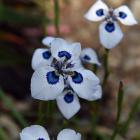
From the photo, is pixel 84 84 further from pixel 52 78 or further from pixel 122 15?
pixel 122 15

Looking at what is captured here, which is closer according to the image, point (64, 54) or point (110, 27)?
point (64, 54)

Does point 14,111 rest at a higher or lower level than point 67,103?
lower

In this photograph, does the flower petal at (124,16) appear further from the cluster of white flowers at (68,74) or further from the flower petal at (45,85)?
the flower petal at (45,85)

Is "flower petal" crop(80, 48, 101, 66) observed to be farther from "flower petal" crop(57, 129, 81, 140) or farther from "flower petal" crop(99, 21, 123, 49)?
"flower petal" crop(57, 129, 81, 140)

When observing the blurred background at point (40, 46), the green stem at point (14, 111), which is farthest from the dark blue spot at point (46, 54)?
the blurred background at point (40, 46)

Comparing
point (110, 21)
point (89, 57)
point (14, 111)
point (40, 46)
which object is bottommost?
point (14, 111)

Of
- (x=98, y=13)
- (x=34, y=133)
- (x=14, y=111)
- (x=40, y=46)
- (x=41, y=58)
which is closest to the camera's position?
(x=34, y=133)

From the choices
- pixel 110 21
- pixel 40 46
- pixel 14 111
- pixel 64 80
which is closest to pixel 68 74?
pixel 64 80

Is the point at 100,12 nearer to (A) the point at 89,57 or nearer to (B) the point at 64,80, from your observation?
(A) the point at 89,57

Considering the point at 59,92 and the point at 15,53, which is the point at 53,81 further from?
the point at 15,53

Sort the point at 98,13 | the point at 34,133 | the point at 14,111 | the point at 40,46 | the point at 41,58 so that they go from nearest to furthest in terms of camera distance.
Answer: the point at 34,133 → the point at 41,58 → the point at 98,13 → the point at 14,111 → the point at 40,46
